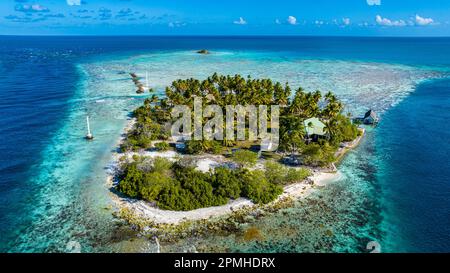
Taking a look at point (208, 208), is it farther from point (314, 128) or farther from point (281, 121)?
point (314, 128)

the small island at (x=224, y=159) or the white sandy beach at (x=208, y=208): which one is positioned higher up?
the small island at (x=224, y=159)

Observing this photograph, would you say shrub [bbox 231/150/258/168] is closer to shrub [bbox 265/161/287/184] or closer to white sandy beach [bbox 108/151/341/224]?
shrub [bbox 265/161/287/184]

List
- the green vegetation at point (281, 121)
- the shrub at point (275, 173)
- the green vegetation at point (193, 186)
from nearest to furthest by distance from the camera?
the green vegetation at point (193, 186)
the shrub at point (275, 173)
the green vegetation at point (281, 121)

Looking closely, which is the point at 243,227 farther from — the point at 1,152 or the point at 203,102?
the point at 1,152

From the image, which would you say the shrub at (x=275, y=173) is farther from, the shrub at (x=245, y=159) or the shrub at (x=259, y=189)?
the shrub at (x=245, y=159)

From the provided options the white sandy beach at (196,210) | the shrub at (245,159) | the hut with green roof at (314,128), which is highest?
the hut with green roof at (314,128)

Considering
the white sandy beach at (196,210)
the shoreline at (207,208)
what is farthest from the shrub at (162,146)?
the white sandy beach at (196,210)
